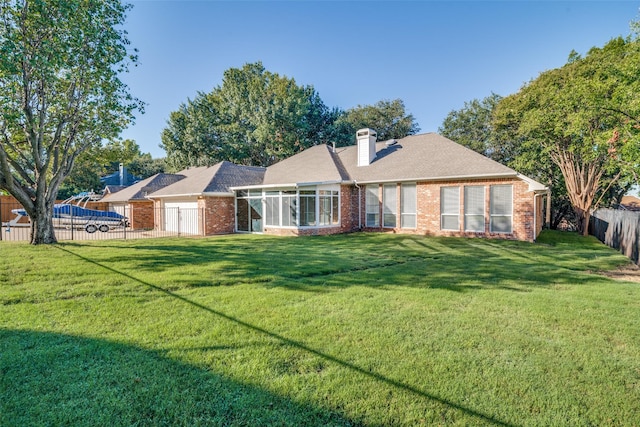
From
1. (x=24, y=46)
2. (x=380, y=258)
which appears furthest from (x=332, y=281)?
(x=24, y=46)

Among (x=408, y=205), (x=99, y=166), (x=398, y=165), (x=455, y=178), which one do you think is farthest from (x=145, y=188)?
(x=99, y=166)

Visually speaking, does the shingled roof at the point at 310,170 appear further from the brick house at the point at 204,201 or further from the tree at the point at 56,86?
the tree at the point at 56,86

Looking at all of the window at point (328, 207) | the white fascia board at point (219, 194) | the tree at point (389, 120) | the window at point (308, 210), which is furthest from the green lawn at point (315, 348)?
the tree at point (389, 120)

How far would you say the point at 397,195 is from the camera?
679 inches

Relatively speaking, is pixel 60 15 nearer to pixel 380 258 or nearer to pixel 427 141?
pixel 380 258

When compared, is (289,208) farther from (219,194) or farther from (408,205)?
(408,205)

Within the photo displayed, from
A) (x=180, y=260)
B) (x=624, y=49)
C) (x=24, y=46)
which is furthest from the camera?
(x=624, y=49)

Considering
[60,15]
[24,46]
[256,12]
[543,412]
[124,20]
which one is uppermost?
[256,12]

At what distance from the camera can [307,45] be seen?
1836cm

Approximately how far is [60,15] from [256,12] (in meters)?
7.13

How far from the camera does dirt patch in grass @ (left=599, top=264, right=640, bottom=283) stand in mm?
7543

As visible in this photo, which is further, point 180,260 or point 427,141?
point 427,141

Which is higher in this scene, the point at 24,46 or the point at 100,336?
the point at 24,46

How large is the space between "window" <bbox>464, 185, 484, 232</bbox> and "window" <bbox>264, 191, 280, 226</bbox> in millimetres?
9180
